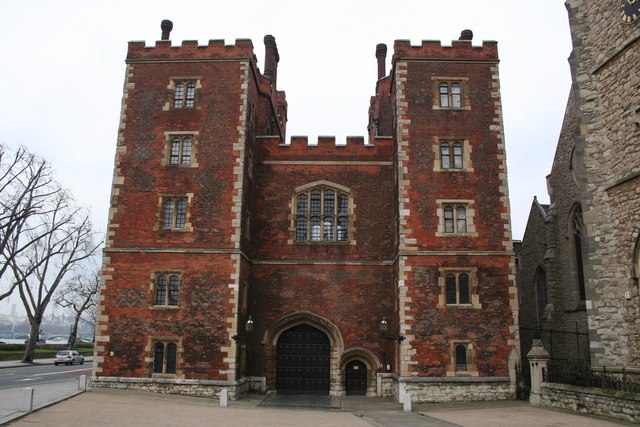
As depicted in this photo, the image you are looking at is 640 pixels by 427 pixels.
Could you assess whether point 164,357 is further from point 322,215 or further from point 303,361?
point 322,215

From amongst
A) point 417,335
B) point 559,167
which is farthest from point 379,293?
point 559,167

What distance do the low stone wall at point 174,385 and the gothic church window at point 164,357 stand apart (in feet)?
1.38

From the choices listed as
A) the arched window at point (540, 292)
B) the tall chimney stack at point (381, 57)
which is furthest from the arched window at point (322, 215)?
the arched window at point (540, 292)

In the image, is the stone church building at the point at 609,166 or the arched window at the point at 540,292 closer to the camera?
the stone church building at the point at 609,166

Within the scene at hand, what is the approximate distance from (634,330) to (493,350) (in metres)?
7.18

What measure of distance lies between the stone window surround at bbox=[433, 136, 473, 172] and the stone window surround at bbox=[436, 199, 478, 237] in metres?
1.49

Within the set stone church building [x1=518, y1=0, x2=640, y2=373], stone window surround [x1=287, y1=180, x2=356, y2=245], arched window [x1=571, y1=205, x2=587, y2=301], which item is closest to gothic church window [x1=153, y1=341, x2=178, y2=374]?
stone window surround [x1=287, y1=180, x2=356, y2=245]

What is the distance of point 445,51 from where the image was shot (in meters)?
26.9

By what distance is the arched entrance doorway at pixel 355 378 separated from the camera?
2609cm

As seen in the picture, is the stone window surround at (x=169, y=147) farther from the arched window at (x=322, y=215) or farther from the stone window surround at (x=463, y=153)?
the stone window surround at (x=463, y=153)

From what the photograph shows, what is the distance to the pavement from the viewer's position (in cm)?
1611

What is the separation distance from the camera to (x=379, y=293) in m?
26.7

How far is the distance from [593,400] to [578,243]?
9973 millimetres

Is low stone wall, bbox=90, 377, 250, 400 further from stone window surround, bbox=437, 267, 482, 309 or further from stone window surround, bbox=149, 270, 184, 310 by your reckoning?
stone window surround, bbox=437, 267, 482, 309
